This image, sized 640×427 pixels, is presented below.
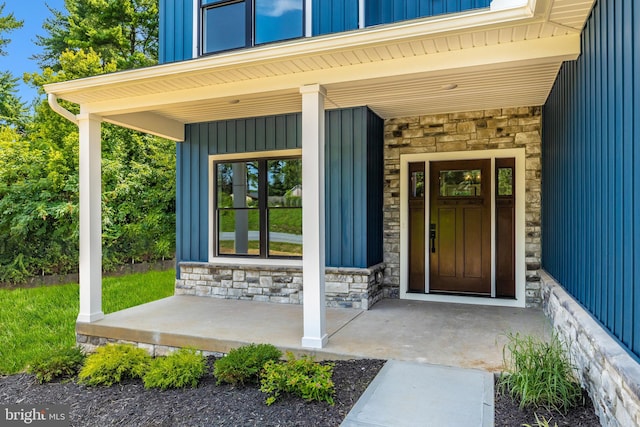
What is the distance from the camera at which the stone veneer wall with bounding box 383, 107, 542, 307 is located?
5242 mm

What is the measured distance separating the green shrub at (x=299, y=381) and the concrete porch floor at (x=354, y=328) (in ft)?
1.65

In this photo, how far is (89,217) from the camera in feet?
15.3

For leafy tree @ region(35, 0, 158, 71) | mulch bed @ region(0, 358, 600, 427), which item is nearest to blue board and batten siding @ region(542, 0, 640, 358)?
mulch bed @ region(0, 358, 600, 427)

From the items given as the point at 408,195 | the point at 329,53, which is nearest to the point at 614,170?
the point at 329,53

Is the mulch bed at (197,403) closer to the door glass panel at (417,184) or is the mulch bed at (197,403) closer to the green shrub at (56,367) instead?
the green shrub at (56,367)

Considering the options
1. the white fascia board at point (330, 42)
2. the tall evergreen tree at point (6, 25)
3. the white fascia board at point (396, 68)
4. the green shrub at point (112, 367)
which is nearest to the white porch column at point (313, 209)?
the white fascia board at point (396, 68)

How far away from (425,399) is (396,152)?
12.4ft

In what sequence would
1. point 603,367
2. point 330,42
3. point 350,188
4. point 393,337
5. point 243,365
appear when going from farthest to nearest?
point 350,188
point 393,337
point 330,42
point 243,365
point 603,367

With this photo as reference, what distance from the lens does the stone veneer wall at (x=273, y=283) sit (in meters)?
5.21

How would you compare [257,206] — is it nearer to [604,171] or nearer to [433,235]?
[433,235]

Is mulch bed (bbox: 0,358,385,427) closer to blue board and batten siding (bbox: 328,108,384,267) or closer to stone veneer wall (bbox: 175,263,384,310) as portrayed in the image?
stone veneer wall (bbox: 175,263,384,310)

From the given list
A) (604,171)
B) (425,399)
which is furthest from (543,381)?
(604,171)

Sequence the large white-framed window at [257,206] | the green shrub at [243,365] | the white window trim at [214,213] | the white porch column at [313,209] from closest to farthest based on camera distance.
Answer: the green shrub at [243,365], the white porch column at [313,209], the white window trim at [214,213], the large white-framed window at [257,206]

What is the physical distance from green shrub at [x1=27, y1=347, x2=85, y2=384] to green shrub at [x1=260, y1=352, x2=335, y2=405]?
191cm
